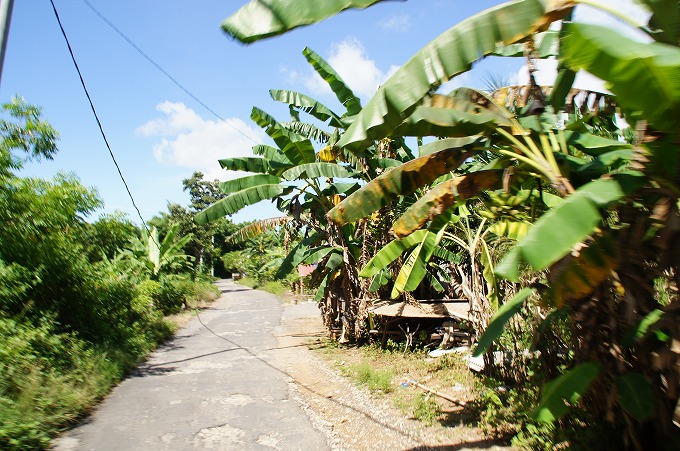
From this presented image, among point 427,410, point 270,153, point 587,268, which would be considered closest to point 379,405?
point 427,410

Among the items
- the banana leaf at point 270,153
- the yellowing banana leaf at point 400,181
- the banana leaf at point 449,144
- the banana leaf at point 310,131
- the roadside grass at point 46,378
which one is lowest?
the roadside grass at point 46,378

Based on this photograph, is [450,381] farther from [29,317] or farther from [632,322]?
[29,317]

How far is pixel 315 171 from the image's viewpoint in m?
8.38

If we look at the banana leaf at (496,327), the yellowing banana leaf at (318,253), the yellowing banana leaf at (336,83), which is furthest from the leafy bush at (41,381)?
the yellowing banana leaf at (336,83)

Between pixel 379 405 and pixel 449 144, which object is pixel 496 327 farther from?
pixel 379 405

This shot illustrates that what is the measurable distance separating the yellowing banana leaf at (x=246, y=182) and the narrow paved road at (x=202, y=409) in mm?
3890

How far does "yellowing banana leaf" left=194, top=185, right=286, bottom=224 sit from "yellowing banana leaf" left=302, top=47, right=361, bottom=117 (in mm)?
2393

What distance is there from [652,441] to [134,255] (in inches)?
666

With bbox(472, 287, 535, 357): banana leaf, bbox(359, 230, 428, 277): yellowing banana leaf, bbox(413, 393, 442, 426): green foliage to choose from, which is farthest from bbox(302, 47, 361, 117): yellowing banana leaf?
bbox(472, 287, 535, 357): banana leaf

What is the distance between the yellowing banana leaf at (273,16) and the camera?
2754 mm

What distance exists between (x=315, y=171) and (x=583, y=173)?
524 centimetres

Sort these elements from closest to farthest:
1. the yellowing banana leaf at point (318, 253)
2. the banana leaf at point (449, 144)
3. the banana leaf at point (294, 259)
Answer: the banana leaf at point (449, 144) < the yellowing banana leaf at point (318, 253) < the banana leaf at point (294, 259)

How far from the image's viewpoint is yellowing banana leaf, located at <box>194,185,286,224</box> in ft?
28.1

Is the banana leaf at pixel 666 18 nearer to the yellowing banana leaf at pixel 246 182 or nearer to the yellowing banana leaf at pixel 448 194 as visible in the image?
the yellowing banana leaf at pixel 448 194
